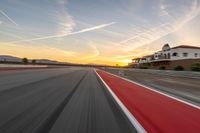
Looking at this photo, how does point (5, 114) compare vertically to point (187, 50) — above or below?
below

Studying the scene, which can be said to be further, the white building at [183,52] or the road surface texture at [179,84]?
the white building at [183,52]

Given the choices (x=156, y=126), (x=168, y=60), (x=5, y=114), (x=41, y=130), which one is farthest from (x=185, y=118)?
(x=168, y=60)

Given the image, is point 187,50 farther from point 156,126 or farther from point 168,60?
point 156,126

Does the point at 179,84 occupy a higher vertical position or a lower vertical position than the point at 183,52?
lower

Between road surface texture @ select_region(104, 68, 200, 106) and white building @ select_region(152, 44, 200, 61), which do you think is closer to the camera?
road surface texture @ select_region(104, 68, 200, 106)

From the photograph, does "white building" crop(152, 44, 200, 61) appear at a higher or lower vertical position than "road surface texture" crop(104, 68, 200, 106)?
higher

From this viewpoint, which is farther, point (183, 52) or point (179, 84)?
point (183, 52)

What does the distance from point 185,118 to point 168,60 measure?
263 ft

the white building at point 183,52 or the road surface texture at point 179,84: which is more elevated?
the white building at point 183,52

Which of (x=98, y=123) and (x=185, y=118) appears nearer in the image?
(x=98, y=123)

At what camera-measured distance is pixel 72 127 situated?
540 cm

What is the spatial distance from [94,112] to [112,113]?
0.53m

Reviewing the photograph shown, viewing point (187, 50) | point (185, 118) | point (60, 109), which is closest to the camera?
point (185, 118)

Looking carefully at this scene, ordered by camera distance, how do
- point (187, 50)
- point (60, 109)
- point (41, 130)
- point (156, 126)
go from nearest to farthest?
point (41, 130) < point (156, 126) < point (60, 109) < point (187, 50)
